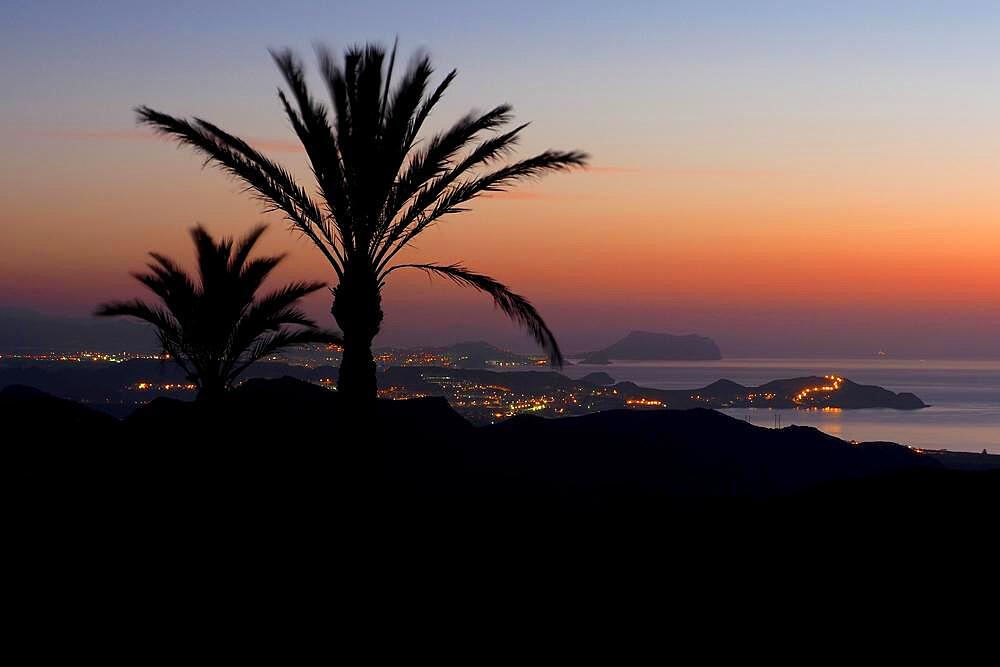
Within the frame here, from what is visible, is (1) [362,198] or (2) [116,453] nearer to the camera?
(1) [362,198]

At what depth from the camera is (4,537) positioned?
13.3m

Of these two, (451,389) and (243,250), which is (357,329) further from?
(451,389)

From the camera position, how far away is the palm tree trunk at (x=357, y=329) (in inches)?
583

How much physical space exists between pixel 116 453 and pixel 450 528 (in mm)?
7672

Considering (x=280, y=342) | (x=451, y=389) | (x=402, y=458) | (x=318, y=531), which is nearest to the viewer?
(x=318, y=531)

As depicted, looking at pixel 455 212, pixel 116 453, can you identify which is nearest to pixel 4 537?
pixel 116 453

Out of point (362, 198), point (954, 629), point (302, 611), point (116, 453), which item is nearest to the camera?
point (954, 629)

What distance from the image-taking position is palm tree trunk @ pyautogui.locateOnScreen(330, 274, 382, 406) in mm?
14797

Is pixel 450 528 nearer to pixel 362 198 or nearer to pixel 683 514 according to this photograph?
pixel 683 514

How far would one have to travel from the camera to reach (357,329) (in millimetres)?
14852

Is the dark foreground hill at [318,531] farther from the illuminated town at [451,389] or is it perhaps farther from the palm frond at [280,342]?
the illuminated town at [451,389]

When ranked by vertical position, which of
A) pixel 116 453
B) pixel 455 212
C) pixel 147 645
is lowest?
pixel 147 645

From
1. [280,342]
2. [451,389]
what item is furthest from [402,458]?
[451,389]

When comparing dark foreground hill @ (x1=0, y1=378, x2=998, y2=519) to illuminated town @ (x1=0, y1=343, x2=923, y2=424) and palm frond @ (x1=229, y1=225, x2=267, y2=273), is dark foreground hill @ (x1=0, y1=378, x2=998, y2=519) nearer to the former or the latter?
palm frond @ (x1=229, y1=225, x2=267, y2=273)
